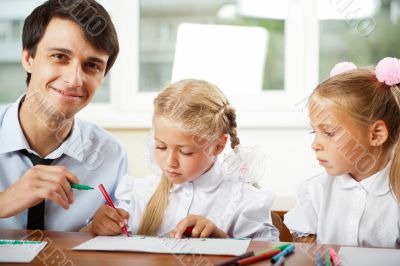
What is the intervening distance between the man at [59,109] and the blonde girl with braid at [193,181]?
0.15 m

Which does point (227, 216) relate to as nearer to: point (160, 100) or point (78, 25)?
point (160, 100)

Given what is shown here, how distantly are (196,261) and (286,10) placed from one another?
1.83 meters

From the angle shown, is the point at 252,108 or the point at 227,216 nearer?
the point at 227,216

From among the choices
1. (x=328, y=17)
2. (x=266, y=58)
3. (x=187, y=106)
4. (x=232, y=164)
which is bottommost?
(x=232, y=164)

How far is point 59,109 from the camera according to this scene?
168cm

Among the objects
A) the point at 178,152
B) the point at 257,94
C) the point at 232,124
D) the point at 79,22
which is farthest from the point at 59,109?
the point at 257,94

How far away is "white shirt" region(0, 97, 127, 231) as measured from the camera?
1.65 m

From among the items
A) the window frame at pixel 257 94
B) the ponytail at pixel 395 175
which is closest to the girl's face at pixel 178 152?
the ponytail at pixel 395 175

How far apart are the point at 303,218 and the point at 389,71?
0.44 meters

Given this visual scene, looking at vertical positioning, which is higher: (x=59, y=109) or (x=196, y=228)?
(x=59, y=109)

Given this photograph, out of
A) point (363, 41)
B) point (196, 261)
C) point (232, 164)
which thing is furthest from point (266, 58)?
point (196, 261)

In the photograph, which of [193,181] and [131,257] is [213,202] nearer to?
[193,181]

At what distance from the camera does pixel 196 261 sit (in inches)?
42.0

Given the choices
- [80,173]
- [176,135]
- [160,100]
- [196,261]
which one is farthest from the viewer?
[80,173]
